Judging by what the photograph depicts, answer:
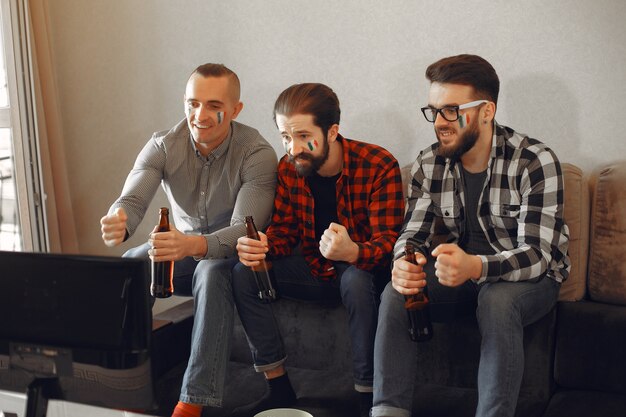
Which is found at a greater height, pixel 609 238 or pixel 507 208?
pixel 507 208

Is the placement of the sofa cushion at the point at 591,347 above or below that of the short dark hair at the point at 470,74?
below

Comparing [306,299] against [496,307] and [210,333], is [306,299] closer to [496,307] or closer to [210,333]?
[210,333]

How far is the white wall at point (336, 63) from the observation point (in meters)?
2.71

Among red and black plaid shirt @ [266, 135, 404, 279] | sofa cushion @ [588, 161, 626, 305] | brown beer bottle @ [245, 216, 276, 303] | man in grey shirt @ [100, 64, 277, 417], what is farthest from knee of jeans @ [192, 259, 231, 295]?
sofa cushion @ [588, 161, 626, 305]

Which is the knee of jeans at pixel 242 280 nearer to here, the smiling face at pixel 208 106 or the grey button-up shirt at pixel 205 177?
the grey button-up shirt at pixel 205 177

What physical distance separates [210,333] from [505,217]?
1015 mm

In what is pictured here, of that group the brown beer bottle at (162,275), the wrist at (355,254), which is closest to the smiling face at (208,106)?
the brown beer bottle at (162,275)

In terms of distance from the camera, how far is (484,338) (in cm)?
205

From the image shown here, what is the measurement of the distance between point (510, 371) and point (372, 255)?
0.59 m

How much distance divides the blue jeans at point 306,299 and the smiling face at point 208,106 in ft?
1.70

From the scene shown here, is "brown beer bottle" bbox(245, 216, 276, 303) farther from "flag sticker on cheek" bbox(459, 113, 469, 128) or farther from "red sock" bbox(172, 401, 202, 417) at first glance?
"flag sticker on cheek" bbox(459, 113, 469, 128)

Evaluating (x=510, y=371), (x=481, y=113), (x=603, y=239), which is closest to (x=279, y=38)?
(x=481, y=113)

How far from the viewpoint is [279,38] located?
321 cm

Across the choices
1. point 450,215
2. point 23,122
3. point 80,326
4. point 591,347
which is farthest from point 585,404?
point 23,122
